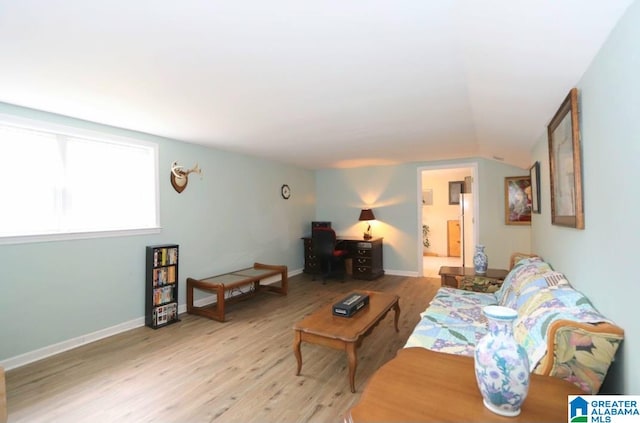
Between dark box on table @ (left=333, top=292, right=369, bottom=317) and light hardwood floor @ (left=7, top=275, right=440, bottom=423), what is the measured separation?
0.44 meters

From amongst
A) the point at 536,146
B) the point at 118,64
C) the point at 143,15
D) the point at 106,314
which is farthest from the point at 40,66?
the point at 536,146

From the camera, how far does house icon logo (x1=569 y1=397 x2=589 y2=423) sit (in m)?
0.95

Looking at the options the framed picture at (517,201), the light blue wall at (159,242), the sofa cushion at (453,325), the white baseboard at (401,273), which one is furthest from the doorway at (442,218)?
the sofa cushion at (453,325)

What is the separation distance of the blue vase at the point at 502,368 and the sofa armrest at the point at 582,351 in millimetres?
423

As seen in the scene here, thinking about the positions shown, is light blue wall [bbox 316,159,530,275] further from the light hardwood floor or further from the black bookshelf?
the black bookshelf

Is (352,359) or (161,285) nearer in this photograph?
(352,359)

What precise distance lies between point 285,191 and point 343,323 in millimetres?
3812

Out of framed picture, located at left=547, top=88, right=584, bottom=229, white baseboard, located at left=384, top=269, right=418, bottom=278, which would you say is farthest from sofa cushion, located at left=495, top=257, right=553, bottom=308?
white baseboard, located at left=384, top=269, right=418, bottom=278

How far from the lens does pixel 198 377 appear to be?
2.37 m

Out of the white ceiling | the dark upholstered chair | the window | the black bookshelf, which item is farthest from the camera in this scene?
the dark upholstered chair

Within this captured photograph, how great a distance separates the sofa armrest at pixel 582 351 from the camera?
3.80ft

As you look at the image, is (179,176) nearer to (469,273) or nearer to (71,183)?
(71,183)

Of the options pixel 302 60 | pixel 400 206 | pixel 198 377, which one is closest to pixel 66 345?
pixel 198 377

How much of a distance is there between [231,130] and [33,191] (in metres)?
1.94
